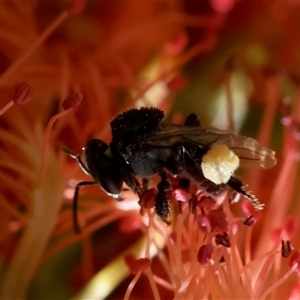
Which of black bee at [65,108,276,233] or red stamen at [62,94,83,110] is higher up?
red stamen at [62,94,83,110]

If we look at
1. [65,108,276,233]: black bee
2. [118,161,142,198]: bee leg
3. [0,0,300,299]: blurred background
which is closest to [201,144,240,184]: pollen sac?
[65,108,276,233]: black bee

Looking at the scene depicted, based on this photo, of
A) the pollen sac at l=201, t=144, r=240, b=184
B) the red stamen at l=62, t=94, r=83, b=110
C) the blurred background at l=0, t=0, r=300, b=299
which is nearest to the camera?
the pollen sac at l=201, t=144, r=240, b=184

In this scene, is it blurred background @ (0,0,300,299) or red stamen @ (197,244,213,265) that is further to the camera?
blurred background @ (0,0,300,299)

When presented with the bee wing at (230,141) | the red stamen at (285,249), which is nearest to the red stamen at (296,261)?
the red stamen at (285,249)

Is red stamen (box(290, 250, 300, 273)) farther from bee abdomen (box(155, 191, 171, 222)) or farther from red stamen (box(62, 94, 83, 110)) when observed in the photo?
red stamen (box(62, 94, 83, 110))

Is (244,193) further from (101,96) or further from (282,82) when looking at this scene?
(282,82)
